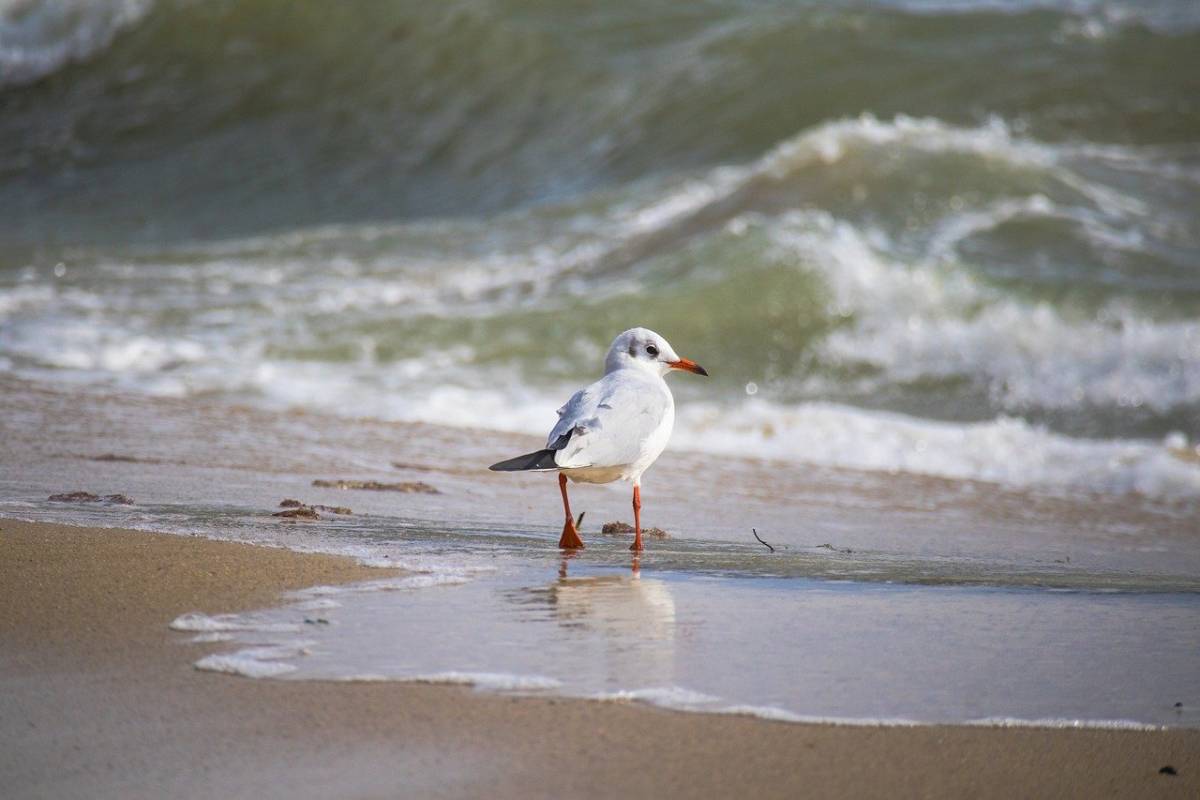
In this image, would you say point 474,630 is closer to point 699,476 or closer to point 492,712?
point 492,712

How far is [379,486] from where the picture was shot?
16.5 ft

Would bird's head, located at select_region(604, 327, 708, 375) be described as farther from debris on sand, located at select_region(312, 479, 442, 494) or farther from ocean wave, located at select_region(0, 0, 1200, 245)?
ocean wave, located at select_region(0, 0, 1200, 245)

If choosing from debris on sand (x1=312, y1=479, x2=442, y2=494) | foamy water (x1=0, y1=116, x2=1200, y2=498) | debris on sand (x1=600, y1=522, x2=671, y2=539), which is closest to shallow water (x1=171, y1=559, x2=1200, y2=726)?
debris on sand (x1=600, y1=522, x2=671, y2=539)

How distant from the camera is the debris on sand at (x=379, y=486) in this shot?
496cm

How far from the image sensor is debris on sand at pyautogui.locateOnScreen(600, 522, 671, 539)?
4434 mm

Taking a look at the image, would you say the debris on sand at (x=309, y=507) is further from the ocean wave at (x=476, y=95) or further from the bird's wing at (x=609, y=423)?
the ocean wave at (x=476, y=95)

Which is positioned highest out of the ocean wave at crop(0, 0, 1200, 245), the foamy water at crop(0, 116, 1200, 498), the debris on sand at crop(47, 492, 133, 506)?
the ocean wave at crop(0, 0, 1200, 245)

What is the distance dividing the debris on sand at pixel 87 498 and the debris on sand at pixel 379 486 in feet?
2.79

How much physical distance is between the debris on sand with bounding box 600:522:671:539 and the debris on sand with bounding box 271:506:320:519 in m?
0.91

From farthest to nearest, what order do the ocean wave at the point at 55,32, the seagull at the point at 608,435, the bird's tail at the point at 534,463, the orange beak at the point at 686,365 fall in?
the ocean wave at the point at 55,32, the orange beak at the point at 686,365, the seagull at the point at 608,435, the bird's tail at the point at 534,463

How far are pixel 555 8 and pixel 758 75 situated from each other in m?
4.17

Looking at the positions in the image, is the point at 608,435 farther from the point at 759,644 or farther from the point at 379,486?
the point at 379,486

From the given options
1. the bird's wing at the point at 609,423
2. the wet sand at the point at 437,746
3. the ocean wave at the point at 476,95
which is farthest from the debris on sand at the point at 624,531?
the ocean wave at the point at 476,95

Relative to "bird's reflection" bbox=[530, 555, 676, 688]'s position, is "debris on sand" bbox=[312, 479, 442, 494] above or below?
above
